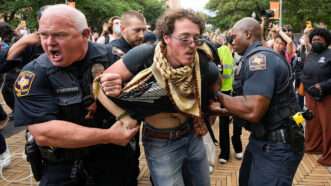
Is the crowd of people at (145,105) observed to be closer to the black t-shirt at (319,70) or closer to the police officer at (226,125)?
the police officer at (226,125)

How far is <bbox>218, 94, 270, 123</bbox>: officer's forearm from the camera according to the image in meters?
2.31

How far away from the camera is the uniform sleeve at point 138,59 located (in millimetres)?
2033

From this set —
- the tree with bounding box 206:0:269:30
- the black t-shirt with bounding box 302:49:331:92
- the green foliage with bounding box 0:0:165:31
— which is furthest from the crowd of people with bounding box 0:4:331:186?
the tree with bounding box 206:0:269:30

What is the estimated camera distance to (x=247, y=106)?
2314 mm

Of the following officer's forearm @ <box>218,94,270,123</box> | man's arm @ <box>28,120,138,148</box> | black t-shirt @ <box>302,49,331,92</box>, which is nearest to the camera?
man's arm @ <box>28,120,138,148</box>

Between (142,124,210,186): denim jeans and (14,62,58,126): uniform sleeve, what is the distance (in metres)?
0.60

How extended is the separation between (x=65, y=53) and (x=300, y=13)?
30.4 m

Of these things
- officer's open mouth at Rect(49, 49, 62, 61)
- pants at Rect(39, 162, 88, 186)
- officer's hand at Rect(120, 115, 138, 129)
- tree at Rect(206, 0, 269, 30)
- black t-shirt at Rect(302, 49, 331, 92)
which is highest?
tree at Rect(206, 0, 269, 30)

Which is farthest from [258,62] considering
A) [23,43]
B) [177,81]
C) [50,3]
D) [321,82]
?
[50,3]

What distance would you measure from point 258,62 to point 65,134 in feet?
4.29

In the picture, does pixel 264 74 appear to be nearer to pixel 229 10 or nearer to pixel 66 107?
pixel 66 107

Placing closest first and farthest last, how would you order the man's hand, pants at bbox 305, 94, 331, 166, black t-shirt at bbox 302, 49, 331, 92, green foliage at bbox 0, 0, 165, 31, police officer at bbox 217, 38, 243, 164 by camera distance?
1. the man's hand
2. black t-shirt at bbox 302, 49, 331, 92
3. pants at bbox 305, 94, 331, 166
4. police officer at bbox 217, 38, 243, 164
5. green foliage at bbox 0, 0, 165, 31

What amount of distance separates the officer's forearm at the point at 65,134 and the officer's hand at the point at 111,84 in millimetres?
218

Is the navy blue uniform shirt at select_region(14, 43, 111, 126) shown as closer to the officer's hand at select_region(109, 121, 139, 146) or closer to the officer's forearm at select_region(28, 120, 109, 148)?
the officer's forearm at select_region(28, 120, 109, 148)
